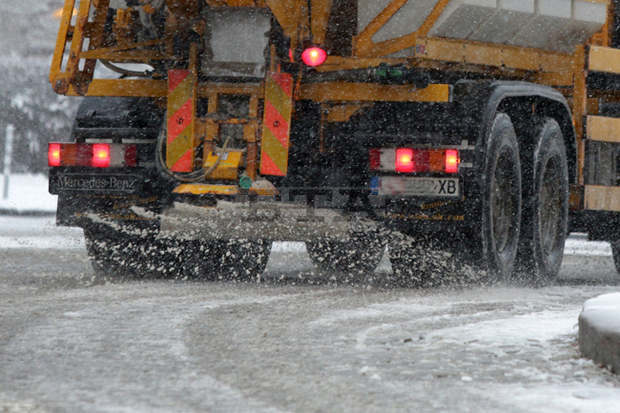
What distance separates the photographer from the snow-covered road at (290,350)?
4.09m

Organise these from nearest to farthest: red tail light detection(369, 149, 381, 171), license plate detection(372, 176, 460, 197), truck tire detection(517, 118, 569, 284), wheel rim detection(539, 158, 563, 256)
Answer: license plate detection(372, 176, 460, 197), red tail light detection(369, 149, 381, 171), truck tire detection(517, 118, 569, 284), wheel rim detection(539, 158, 563, 256)

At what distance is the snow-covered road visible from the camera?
4.09 m

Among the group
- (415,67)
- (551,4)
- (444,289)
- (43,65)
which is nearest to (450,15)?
(415,67)

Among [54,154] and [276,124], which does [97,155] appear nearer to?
[54,154]

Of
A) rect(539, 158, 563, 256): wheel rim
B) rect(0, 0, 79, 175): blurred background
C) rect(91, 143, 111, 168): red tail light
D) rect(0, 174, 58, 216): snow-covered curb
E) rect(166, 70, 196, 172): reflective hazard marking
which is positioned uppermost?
rect(0, 0, 79, 175): blurred background

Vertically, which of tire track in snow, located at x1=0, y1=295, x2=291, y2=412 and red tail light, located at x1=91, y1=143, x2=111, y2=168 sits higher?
red tail light, located at x1=91, y1=143, x2=111, y2=168

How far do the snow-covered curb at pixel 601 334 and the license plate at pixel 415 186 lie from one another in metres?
2.86

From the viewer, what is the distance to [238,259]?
9422 millimetres

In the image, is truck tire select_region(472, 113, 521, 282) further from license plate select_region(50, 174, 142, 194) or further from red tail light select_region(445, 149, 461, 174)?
license plate select_region(50, 174, 142, 194)

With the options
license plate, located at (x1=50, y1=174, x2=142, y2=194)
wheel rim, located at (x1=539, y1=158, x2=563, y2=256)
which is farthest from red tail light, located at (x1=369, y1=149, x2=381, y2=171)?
wheel rim, located at (x1=539, y1=158, x2=563, y2=256)

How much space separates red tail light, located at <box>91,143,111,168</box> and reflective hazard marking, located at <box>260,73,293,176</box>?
114 cm

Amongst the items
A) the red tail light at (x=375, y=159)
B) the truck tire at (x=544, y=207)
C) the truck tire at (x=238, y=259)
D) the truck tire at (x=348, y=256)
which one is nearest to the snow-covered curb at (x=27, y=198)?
the truck tire at (x=348, y=256)

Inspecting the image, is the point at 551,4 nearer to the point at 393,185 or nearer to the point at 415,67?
the point at 415,67

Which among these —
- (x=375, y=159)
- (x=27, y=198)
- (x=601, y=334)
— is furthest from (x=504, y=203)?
(x=27, y=198)
